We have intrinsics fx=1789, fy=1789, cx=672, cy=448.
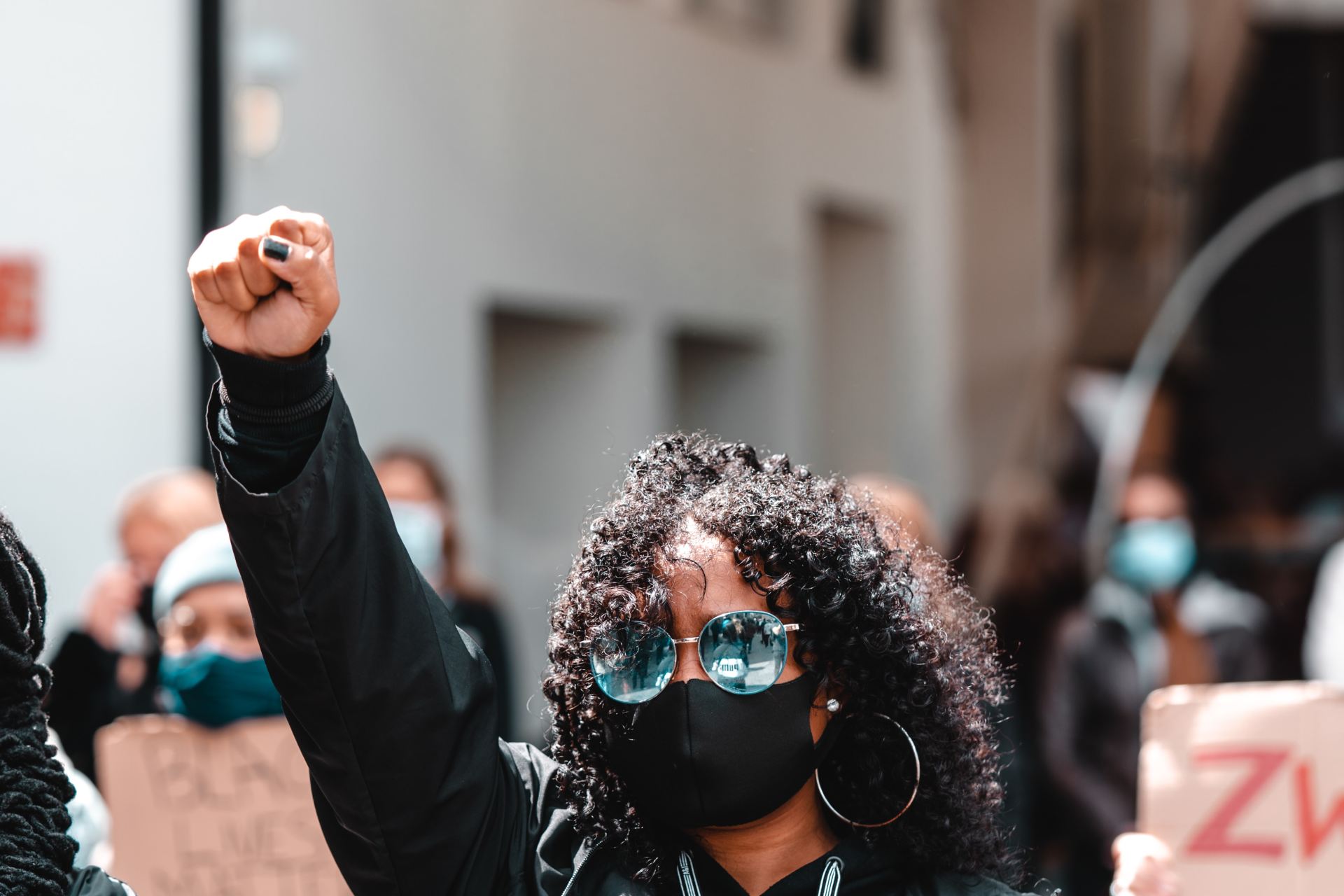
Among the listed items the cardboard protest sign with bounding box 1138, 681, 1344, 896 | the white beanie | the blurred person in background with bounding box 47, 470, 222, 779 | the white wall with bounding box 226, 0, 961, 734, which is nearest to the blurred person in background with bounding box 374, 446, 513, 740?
the white wall with bounding box 226, 0, 961, 734

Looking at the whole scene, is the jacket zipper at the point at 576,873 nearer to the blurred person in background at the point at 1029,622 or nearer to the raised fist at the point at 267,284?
the raised fist at the point at 267,284

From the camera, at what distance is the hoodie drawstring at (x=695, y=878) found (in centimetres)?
221

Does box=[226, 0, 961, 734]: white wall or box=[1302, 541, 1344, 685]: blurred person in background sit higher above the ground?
box=[226, 0, 961, 734]: white wall

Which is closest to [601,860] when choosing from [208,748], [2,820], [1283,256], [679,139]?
[2,820]

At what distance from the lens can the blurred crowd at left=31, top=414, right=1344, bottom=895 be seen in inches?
137

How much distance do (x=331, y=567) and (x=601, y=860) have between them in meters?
0.57

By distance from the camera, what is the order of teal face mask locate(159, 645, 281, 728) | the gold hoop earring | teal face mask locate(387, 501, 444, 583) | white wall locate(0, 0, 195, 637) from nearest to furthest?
the gold hoop earring → teal face mask locate(159, 645, 281, 728) → teal face mask locate(387, 501, 444, 583) → white wall locate(0, 0, 195, 637)

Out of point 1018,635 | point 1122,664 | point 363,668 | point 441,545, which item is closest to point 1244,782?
point 363,668

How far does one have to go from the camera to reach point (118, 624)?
457 centimetres

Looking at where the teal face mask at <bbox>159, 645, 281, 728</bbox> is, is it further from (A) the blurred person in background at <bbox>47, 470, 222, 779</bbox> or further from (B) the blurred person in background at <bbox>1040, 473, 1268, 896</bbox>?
(B) the blurred person in background at <bbox>1040, 473, 1268, 896</bbox>

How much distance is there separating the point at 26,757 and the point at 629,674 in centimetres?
73

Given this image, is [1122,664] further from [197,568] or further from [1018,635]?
[197,568]

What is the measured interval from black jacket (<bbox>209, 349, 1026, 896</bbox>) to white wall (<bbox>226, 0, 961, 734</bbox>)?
9.82 feet

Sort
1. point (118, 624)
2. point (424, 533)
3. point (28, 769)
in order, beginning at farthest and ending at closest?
1. point (424, 533)
2. point (118, 624)
3. point (28, 769)
